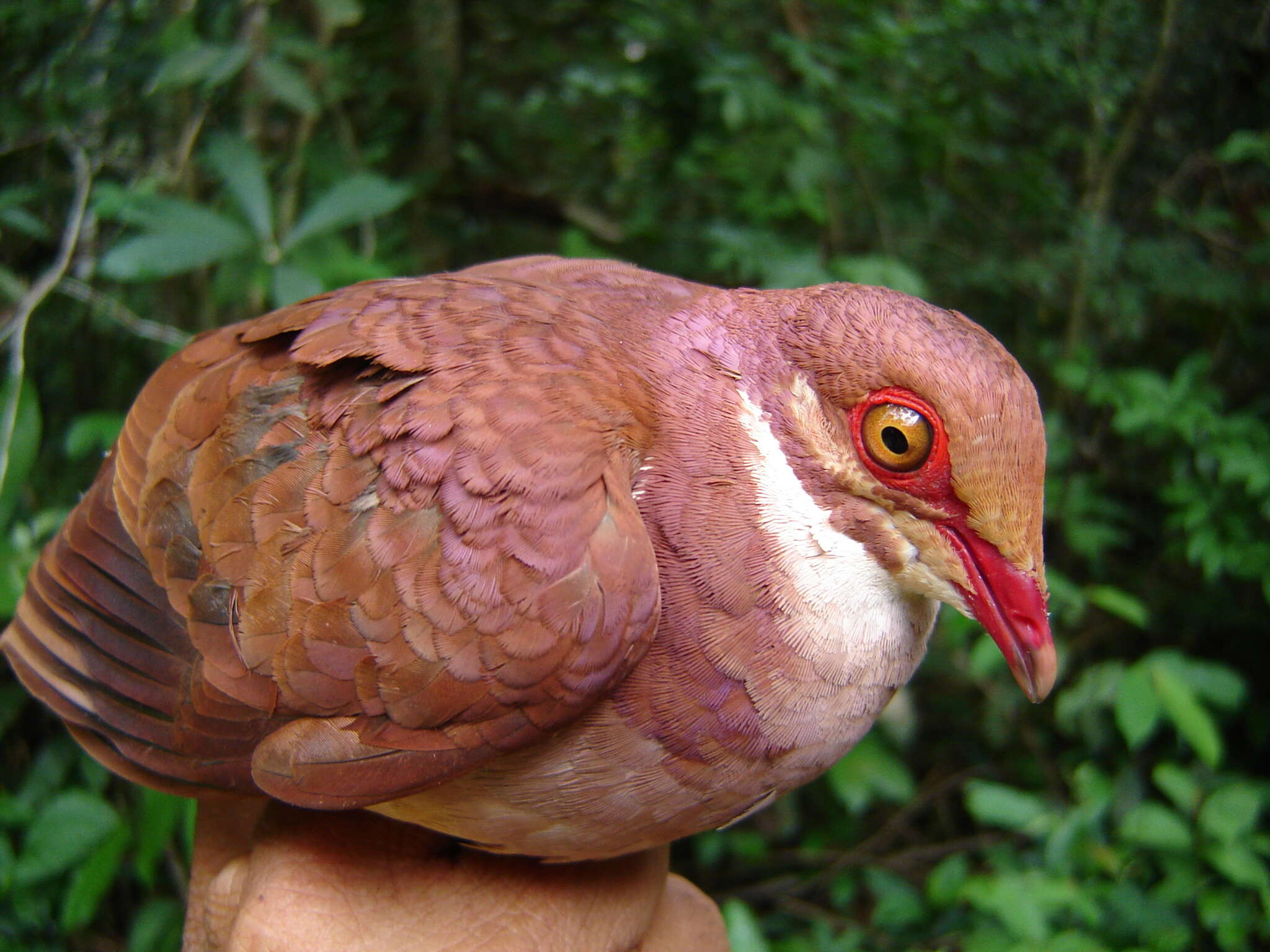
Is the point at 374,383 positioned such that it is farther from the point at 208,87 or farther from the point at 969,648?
the point at 969,648

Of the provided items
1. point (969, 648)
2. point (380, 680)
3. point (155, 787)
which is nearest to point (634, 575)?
point (380, 680)

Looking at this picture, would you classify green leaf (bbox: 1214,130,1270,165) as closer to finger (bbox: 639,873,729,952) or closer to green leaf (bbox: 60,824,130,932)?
finger (bbox: 639,873,729,952)

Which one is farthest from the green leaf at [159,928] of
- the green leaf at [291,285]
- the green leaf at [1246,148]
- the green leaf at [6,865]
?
the green leaf at [1246,148]

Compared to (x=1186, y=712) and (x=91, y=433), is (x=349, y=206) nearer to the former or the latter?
(x=91, y=433)

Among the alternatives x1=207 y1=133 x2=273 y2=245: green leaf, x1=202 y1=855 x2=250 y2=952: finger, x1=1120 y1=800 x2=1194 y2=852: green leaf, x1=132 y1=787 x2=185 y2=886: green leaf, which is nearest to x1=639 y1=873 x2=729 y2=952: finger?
x1=202 y1=855 x2=250 y2=952: finger

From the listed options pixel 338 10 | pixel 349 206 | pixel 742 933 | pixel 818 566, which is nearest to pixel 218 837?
pixel 742 933

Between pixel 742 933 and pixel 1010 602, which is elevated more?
pixel 1010 602
